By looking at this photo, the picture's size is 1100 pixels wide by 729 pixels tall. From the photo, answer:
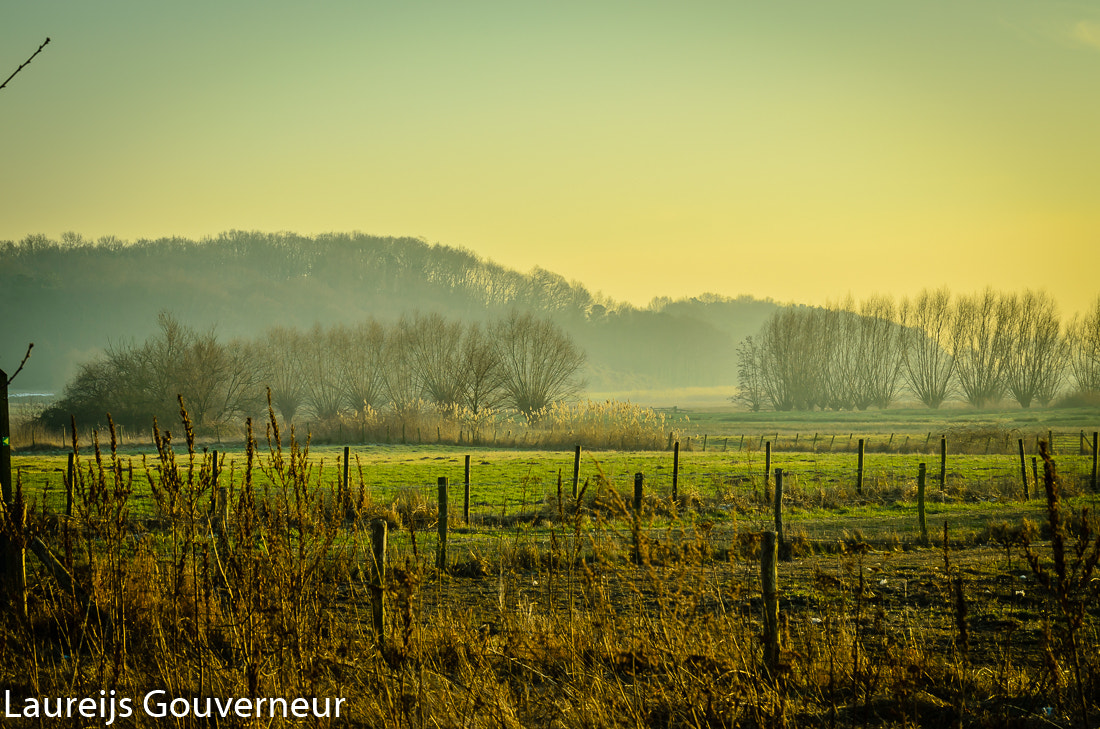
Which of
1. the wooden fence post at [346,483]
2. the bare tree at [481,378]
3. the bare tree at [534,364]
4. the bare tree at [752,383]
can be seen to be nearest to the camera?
the wooden fence post at [346,483]

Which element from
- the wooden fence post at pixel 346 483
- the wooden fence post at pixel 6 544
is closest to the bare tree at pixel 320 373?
the wooden fence post at pixel 346 483

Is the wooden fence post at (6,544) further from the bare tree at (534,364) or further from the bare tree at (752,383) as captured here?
the bare tree at (752,383)

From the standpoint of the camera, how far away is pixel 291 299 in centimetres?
12412

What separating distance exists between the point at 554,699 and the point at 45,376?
388 feet

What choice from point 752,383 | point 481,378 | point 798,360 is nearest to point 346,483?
point 481,378

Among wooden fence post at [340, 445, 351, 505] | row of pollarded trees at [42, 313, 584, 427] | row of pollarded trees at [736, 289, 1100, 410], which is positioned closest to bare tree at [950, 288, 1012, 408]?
row of pollarded trees at [736, 289, 1100, 410]

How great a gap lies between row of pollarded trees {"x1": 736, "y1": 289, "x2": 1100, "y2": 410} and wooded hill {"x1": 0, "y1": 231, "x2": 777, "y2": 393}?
123 feet

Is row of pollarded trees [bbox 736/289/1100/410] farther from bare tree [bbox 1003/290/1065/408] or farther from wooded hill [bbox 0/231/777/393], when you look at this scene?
wooded hill [bbox 0/231/777/393]

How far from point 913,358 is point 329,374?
5661 cm

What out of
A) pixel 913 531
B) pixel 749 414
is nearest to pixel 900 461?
pixel 913 531

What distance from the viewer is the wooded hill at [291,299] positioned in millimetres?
107250

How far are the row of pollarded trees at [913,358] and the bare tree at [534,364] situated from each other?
29.6 metres

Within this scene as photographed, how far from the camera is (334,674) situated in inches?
188

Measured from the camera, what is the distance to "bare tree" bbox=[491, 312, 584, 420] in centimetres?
5166
